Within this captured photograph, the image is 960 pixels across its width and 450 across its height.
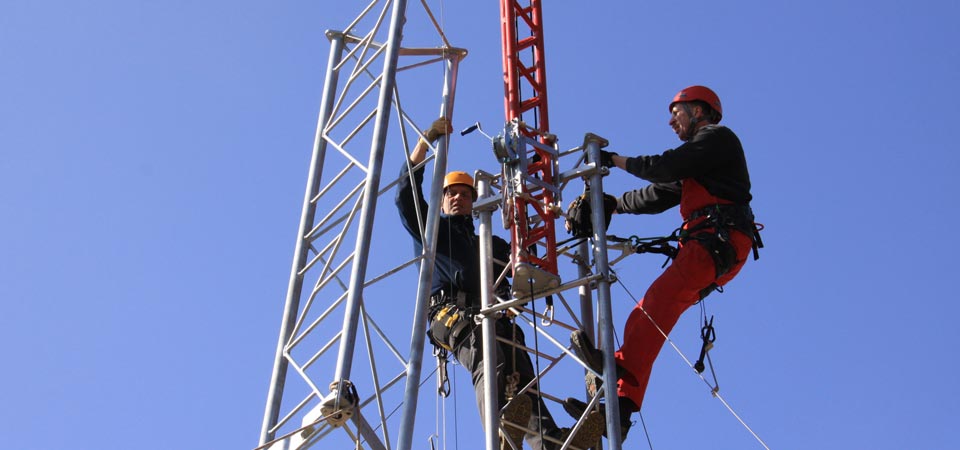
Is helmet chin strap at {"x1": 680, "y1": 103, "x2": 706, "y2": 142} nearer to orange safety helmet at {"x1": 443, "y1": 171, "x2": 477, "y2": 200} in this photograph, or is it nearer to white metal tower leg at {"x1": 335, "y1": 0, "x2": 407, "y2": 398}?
orange safety helmet at {"x1": 443, "y1": 171, "x2": 477, "y2": 200}

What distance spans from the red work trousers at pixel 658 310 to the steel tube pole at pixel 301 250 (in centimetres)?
271

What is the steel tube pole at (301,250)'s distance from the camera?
447 inches

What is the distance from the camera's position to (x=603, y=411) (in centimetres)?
1162

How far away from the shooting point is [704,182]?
12.5 metres

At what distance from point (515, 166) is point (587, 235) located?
0.85m

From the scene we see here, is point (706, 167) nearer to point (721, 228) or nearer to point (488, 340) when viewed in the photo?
point (721, 228)

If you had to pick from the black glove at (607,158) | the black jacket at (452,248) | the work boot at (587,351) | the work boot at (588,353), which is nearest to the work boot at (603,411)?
Answer: the work boot at (588,353)

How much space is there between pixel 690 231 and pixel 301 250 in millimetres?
3300

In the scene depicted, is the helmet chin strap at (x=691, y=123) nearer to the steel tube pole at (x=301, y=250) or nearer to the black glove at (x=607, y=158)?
the black glove at (x=607, y=158)

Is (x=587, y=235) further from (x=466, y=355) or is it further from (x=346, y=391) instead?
(x=346, y=391)

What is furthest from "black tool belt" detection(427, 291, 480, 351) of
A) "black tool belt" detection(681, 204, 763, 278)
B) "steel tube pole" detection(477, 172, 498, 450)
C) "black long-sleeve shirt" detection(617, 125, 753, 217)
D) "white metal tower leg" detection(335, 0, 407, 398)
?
"white metal tower leg" detection(335, 0, 407, 398)

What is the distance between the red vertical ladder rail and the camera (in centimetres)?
1225

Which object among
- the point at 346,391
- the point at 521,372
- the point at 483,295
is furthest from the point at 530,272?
the point at 346,391

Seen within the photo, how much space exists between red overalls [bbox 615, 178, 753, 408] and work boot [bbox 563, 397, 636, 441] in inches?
2.7
